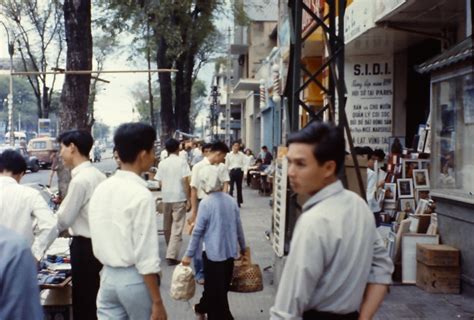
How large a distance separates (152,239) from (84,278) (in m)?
1.74

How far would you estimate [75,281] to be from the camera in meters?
5.35

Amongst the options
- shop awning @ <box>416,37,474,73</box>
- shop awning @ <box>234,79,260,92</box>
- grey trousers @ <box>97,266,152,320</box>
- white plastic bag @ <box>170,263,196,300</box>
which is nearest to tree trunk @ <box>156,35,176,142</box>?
shop awning @ <box>234,79,260,92</box>

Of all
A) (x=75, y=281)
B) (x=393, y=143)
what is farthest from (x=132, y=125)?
(x=393, y=143)

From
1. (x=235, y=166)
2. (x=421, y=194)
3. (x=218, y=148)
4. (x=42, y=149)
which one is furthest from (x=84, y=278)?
(x=42, y=149)

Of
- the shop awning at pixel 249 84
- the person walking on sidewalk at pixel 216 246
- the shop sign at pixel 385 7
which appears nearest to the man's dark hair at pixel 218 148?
the person walking on sidewalk at pixel 216 246

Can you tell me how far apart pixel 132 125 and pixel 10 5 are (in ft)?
119

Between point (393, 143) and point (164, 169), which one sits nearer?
point (164, 169)

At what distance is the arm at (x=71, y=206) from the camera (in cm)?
514

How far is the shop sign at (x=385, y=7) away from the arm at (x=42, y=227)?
285 inches

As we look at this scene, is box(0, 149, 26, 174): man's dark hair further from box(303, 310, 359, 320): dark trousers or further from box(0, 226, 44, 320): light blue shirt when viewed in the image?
box(303, 310, 359, 320): dark trousers

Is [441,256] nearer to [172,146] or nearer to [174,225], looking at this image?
[174,225]

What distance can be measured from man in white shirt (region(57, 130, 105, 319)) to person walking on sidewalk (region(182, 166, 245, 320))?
1151mm

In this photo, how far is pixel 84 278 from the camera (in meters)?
5.30

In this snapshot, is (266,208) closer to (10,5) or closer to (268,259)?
(268,259)
